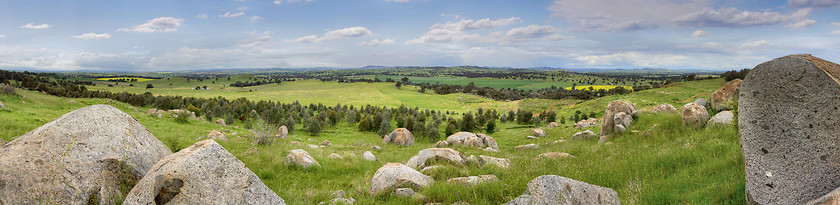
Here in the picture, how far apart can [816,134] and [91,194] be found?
12.8m

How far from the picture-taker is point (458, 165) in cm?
1244

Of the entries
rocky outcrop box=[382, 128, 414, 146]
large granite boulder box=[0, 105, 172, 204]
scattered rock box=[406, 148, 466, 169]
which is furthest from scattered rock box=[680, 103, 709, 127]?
rocky outcrop box=[382, 128, 414, 146]

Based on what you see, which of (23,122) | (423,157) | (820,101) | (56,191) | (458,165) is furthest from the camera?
(23,122)

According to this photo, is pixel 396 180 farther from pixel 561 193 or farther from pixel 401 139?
pixel 401 139

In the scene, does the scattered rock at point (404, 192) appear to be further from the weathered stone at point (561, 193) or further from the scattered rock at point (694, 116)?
the scattered rock at point (694, 116)

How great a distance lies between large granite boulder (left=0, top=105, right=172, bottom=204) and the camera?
6.00 metres

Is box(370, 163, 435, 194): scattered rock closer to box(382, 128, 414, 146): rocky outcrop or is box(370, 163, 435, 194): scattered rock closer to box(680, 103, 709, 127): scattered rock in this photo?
box(680, 103, 709, 127): scattered rock

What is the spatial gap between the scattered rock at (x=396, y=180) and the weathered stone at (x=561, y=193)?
354cm

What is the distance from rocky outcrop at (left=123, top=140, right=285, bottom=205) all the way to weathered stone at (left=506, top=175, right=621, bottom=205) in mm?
4368

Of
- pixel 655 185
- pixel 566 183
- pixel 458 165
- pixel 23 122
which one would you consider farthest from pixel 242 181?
pixel 23 122

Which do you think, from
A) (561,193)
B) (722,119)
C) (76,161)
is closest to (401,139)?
(722,119)

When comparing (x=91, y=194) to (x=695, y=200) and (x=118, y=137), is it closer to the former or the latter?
(x=118, y=137)

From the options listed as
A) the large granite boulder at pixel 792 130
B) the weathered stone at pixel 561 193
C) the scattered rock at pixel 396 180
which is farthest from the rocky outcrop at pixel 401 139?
the large granite boulder at pixel 792 130

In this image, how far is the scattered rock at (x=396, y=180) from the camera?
28.4 ft
